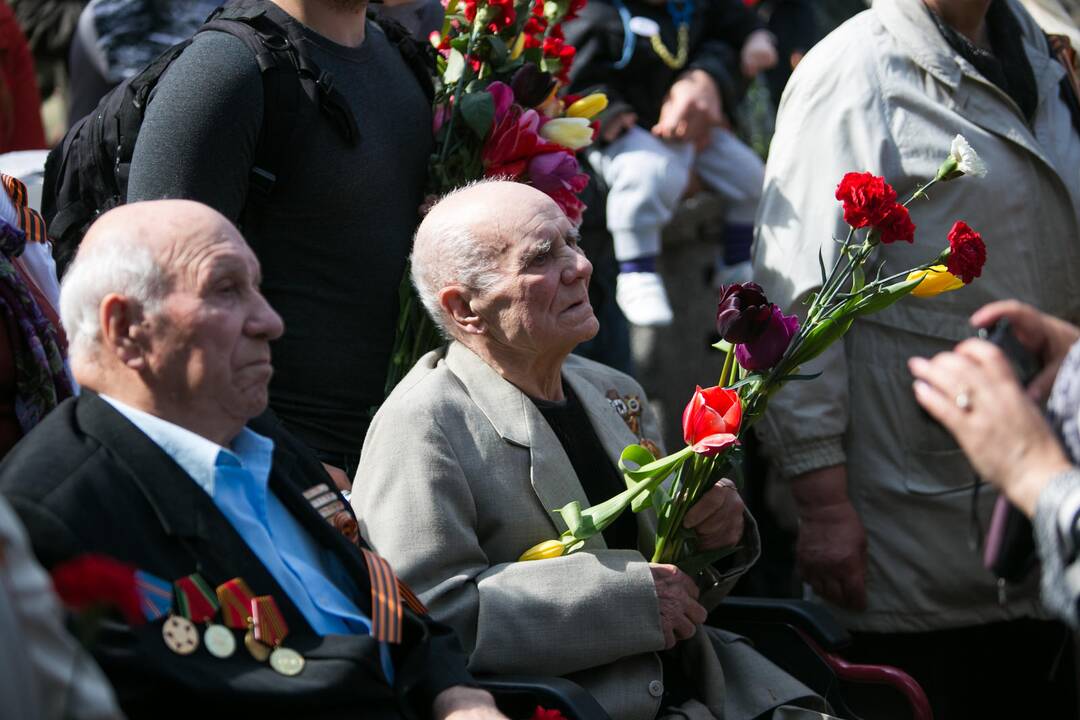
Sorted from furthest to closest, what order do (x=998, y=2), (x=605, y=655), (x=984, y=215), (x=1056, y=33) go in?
(x=1056, y=33), (x=998, y=2), (x=984, y=215), (x=605, y=655)

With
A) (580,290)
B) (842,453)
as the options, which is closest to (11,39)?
(580,290)

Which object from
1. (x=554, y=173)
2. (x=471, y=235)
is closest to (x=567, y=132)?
(x=554, y=173)

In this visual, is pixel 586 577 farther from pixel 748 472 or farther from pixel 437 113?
pixel 748 472

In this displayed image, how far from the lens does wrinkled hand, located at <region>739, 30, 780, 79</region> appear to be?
6117 millimetres

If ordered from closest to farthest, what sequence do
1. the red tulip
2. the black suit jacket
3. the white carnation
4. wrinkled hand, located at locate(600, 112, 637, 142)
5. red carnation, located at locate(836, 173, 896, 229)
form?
1. the black suit jacket
2. the red tulip
3. red carnation, located at locate(836, 173, 896, 229)
4. the white carnation
5. wrinkled hand, located at locate(600, 112, 637, 142)

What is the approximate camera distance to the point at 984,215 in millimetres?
3926

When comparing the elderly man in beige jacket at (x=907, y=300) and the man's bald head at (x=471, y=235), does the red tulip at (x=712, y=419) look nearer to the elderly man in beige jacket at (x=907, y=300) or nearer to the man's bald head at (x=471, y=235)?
Result: the man's bald head at (x=471, y=235)

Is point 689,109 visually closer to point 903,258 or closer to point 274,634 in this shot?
point 903,258

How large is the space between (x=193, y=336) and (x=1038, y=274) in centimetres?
247

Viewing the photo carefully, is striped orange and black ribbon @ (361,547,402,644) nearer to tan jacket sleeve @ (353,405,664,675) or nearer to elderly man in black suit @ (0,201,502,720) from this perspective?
elderly man in black suit @ (0,201,502,720)

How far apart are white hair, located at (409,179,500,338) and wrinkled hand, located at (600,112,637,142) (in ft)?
8.01

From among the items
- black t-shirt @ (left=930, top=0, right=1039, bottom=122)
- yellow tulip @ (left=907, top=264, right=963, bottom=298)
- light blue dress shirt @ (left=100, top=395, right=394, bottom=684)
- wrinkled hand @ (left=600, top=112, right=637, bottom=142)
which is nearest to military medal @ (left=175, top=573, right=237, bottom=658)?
light blue dress shirt @ (left=100, top=395, right=394, bottom=684)

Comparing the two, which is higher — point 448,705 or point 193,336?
point 193,336

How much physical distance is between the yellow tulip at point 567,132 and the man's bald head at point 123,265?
1398mm
